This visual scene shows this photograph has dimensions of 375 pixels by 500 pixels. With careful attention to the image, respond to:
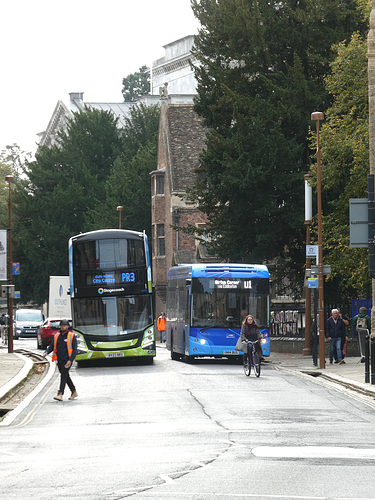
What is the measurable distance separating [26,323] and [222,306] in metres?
40.6

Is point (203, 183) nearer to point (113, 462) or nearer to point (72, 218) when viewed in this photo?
point (113, 462)

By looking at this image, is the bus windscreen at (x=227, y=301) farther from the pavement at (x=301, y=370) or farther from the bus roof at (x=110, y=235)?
the bus roof at (x=110, y=235)

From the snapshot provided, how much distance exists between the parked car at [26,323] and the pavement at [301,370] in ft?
103

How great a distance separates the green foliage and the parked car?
3777 cm

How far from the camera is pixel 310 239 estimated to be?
41094 millimetres

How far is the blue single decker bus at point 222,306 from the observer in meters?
33.2

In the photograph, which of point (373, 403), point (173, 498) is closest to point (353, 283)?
point (373, 403)

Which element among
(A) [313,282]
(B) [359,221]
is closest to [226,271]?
(A) [313,282]

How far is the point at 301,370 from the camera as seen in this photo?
104 ft

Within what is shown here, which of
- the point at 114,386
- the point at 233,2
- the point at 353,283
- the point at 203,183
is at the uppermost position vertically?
the point at 233,2

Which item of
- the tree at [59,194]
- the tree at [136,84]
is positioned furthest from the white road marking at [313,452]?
the tree at [136,84]

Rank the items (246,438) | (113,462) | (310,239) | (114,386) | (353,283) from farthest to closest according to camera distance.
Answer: (310,239)
(353,283)
(114,386)
(246,438)
(113,462)

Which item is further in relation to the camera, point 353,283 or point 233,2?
point 233,2

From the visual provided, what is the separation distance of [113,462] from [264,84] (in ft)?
107
